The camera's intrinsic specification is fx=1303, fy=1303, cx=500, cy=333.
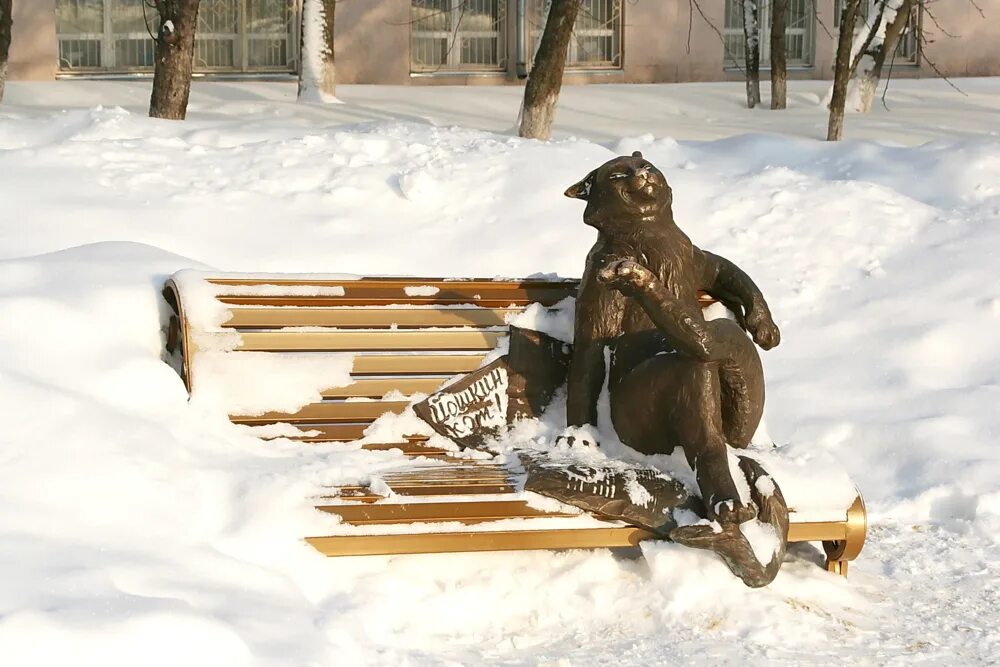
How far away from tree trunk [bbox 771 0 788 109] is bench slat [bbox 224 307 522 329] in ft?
38.9

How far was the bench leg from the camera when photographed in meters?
3.94

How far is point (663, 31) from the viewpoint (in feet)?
60.6

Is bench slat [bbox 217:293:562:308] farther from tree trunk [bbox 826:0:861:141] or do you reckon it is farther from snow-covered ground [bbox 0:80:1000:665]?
tree trunk [bbox 826:0:861:141]

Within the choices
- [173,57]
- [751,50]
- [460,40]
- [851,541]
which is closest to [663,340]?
[851,541]

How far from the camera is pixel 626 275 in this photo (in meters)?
3.80

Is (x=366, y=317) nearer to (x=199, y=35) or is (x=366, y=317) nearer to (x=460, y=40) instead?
(x=199, y=35)

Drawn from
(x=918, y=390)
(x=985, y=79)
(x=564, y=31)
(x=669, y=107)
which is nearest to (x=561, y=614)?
(x=918, y=390)

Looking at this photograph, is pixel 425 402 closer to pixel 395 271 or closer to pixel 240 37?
pixel 395 271


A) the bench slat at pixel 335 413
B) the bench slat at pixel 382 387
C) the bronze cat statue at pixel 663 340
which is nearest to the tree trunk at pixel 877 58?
the bronze cat statue at pixel 663 340

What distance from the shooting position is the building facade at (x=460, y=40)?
56.4ft

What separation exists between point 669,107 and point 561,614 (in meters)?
13.1

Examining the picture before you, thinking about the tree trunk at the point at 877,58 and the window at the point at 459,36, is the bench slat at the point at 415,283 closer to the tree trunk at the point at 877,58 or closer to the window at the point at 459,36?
the tree trunk at the point at 877,58

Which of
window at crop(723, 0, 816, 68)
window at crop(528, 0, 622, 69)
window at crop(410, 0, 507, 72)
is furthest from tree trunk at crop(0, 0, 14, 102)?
window at crop(723, 0, 816, 68)

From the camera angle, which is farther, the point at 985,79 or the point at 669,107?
the point at 985,79
